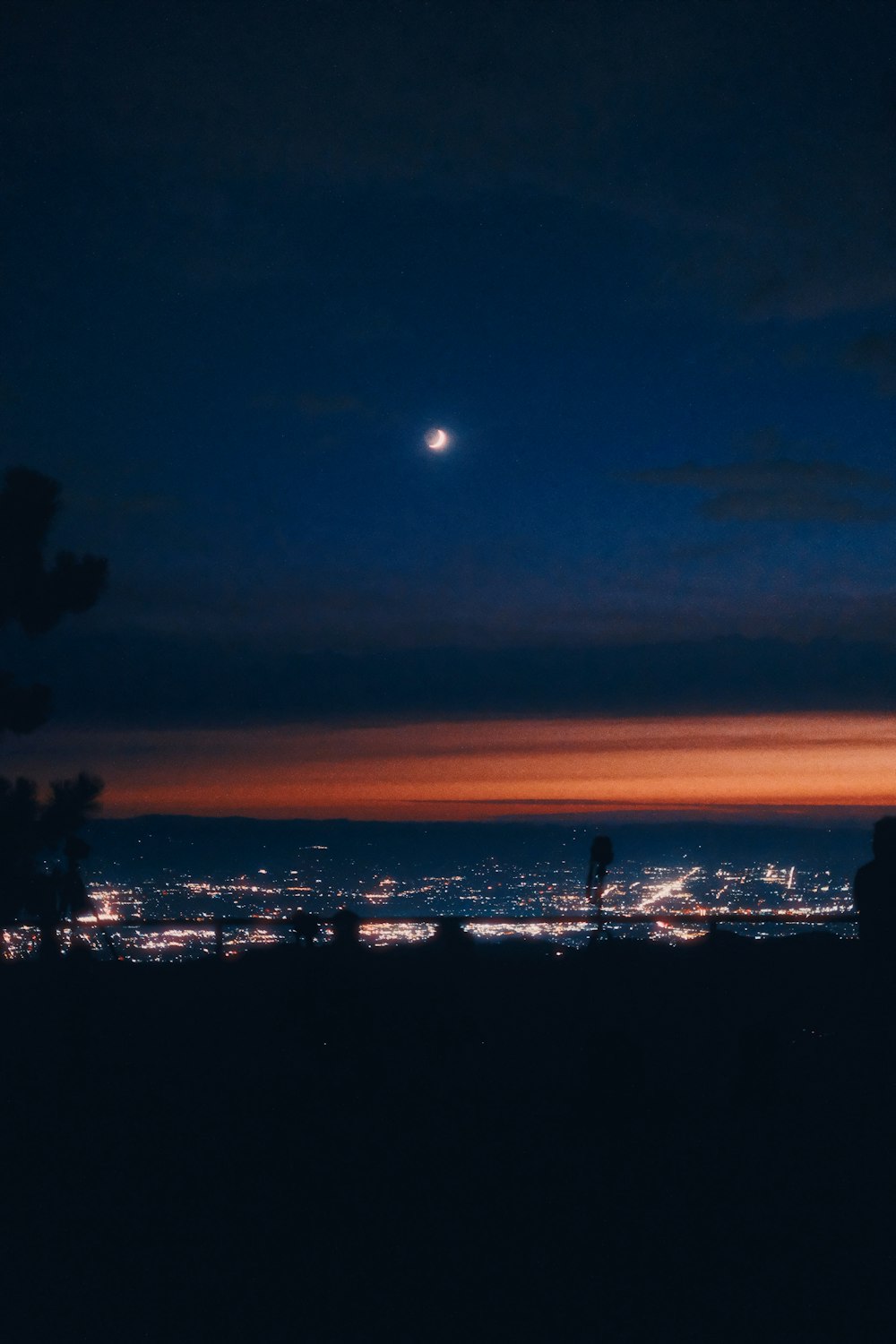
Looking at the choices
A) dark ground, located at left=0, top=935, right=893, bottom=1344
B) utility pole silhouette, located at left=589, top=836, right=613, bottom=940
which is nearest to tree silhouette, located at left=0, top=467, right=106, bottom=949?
dark ground, located at left=0, top=935, right=893, bottom=1344

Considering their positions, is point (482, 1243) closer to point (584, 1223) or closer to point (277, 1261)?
point (584, 1223)

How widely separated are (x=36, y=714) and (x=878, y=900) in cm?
1051

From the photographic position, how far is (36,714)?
40.4 feet

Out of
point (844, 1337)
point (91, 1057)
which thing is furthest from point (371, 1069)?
point (844, 1337)

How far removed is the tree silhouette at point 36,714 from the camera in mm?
11727

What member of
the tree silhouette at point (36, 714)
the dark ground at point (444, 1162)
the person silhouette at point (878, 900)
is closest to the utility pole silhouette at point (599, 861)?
the dark ground at point (444, 1162)

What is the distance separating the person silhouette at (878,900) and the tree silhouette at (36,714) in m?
9.64

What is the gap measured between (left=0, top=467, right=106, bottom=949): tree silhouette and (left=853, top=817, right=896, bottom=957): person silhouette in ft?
31.6

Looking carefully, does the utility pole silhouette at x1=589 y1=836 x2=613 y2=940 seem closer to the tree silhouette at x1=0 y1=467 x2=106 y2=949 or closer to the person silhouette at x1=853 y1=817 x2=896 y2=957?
the person silhouette at x1=853 y1=817 x2=896 y2=957

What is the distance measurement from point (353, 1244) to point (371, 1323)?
85 cm

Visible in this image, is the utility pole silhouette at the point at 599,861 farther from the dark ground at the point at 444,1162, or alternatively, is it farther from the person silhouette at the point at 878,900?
the person silhouette at the point at 878,900

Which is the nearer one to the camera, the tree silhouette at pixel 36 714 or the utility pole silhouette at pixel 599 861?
the tree silhouette at pixel 36 714

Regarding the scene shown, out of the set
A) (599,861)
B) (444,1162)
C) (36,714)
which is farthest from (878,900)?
(36,714)

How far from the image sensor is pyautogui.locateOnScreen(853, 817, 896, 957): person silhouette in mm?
11688
